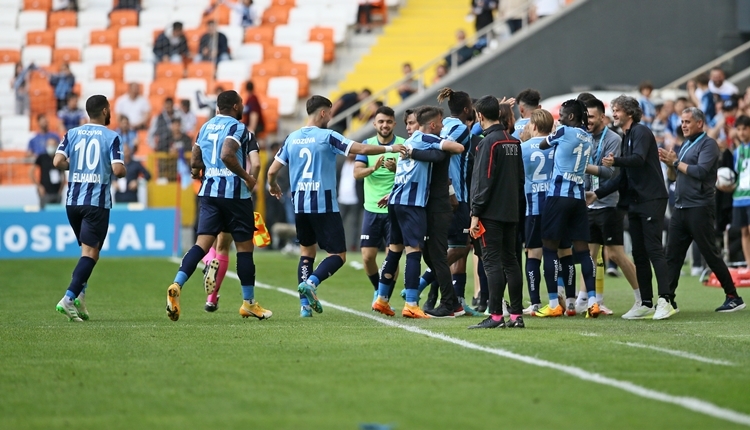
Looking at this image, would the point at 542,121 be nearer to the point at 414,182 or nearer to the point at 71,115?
the point at 414,182

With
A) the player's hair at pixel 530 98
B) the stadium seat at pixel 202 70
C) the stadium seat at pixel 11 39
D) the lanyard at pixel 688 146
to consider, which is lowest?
the lanyard at pixel 688 146

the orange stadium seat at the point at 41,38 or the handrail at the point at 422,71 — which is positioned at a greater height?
the orange stadium seat at the point at 41,38

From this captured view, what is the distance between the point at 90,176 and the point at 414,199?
3186 millimetres

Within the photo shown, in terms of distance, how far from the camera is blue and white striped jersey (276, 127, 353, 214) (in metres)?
11.8

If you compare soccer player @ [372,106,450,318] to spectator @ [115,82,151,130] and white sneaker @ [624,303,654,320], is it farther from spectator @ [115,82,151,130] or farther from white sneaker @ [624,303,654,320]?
spectator @ [115,82,151,130]

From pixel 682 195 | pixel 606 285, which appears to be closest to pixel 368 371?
pixel 682 195

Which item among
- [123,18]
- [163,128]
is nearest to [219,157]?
Answer: [163,128]

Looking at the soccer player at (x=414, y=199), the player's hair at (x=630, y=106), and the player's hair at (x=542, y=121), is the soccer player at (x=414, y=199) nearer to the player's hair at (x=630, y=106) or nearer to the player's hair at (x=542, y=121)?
the player's hair at (x=542, y=121)

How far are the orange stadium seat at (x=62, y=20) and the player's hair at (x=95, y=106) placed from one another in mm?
21250

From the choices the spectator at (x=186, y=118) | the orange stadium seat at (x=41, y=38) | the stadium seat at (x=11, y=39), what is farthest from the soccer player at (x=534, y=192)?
the stadium seat at (x=11, y=39)

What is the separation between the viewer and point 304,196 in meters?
11.9

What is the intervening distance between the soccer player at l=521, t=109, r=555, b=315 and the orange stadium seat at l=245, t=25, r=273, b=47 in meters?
19.2

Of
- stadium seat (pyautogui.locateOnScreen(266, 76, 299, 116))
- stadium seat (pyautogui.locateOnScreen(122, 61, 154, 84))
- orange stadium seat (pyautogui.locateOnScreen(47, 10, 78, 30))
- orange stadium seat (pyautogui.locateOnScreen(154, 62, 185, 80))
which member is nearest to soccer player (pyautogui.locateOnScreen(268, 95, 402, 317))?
stadium seat (pyautogui.locateOnScreen(266, 76, 299, 116))

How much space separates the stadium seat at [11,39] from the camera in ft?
104
